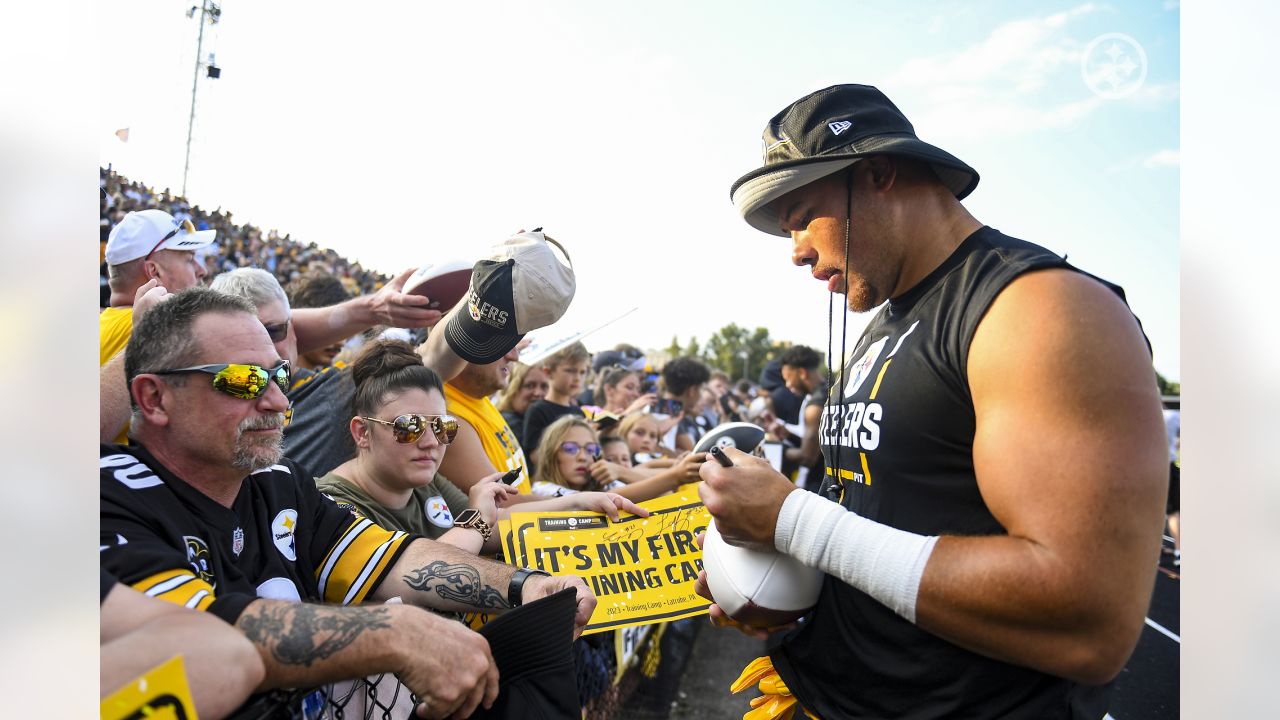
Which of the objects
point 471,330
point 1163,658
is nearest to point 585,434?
point 471,330

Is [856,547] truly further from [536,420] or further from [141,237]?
[536,420]

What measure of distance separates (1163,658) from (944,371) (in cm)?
718

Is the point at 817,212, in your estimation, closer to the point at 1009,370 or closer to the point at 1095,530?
the point at 1009,370

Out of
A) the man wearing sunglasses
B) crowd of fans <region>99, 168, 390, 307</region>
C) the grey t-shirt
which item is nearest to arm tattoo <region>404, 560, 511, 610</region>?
the man wearing sunglasses

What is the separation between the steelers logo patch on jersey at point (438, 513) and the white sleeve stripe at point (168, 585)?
1.61m

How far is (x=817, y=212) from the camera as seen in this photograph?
204cm

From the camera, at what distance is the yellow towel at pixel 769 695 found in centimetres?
223

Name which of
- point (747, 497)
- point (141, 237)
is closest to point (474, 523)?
point (747, 497)

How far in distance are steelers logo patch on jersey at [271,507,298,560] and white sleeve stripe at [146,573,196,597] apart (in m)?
0.51

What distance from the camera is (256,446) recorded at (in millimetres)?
2016

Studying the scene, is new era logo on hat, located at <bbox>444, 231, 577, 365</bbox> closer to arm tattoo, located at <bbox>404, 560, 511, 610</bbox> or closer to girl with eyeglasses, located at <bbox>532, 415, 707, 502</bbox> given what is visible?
arm tattoo, located at <bbox>404, 560, 511, 610</bbox>

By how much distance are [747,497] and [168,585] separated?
1215mm

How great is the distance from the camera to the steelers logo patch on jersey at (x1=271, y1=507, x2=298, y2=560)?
214 cm

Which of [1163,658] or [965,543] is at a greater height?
[965,543]
